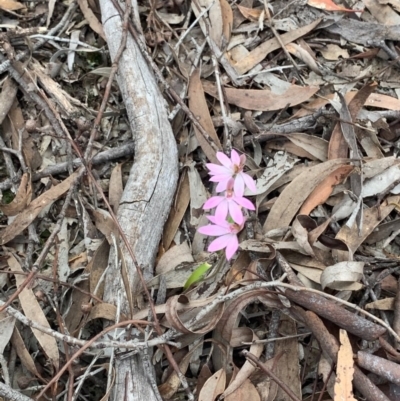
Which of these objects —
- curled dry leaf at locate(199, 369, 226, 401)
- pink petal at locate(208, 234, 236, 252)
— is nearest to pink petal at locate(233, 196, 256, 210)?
pink petal at locate(208, 234, 236, 252)

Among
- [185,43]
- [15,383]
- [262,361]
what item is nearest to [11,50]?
[185,43]

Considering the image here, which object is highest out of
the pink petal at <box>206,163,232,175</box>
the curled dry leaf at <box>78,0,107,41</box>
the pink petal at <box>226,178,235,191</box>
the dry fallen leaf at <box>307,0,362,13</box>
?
the curled dry leaf at <box>78,0,107,41</box>

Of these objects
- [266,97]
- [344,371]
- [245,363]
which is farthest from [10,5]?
[344,371]

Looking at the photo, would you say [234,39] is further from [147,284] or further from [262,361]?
[262,361]

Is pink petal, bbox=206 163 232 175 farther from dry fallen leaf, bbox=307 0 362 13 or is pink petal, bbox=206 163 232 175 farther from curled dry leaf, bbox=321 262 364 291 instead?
dry fallen leaf, bbox=307 0 362 13

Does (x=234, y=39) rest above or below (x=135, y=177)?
above

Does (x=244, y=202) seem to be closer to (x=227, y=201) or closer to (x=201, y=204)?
(x=227, y=201)

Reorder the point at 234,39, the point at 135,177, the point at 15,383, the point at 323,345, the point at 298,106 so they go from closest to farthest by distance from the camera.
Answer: the point at 323,345
the point at 15,383
the point at 135,177
the point at 298,106
the point at 234,39
